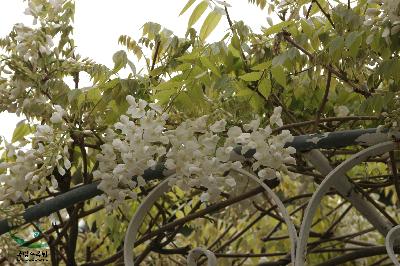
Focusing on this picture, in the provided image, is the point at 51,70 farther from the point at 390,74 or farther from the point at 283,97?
the point at 390,74

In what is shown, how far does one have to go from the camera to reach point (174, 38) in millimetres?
1118

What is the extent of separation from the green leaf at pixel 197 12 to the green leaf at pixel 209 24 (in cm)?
1

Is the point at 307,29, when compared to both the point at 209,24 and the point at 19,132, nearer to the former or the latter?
the point at 209,24

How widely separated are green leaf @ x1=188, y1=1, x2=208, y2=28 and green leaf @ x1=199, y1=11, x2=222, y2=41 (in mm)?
13

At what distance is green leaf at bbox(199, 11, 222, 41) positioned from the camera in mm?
1075

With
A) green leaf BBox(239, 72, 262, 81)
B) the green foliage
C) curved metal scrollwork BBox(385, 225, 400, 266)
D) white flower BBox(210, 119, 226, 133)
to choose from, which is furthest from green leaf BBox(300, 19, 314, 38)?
curved metal scrollwork BBox(385, 225, 400, 266)

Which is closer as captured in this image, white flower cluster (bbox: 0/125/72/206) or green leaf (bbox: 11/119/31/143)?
white flower cluster (bbox: 0/125/72/206)

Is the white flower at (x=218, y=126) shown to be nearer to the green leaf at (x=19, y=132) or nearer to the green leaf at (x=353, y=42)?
the green leaf at (x=353, y=42)

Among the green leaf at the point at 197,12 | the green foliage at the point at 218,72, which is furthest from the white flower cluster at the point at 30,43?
the green leaf at the point at 197,12

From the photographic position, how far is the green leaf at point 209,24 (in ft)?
3.53

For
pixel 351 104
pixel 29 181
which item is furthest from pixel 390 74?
pixel 29 181

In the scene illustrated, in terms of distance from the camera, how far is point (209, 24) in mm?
1088

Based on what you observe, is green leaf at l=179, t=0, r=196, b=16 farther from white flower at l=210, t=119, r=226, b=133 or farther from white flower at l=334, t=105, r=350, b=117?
white flower at l=334, t=105, r=350, b=117

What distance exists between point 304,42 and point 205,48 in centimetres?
15
